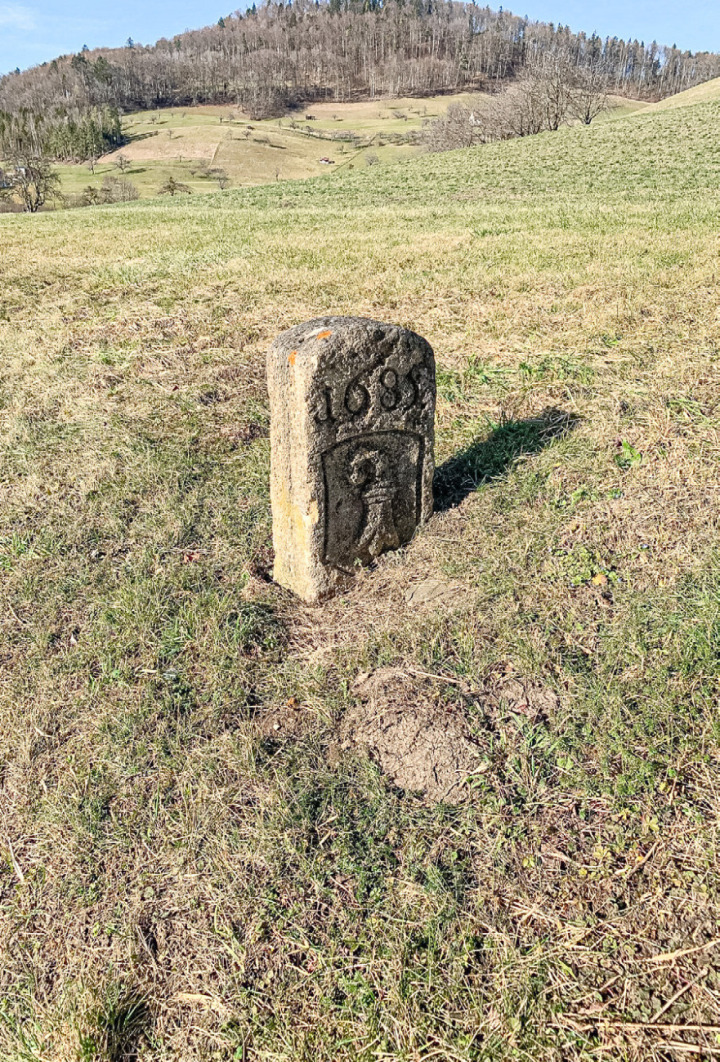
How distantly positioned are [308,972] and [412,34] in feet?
556

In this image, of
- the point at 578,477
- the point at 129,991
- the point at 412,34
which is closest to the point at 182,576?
the point at 129,991

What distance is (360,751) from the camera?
3.25 meters

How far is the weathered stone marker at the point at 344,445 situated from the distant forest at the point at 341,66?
425 feet

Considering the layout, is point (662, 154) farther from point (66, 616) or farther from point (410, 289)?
point (66, 616)

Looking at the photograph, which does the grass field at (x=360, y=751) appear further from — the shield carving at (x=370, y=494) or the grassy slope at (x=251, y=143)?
the grassy slope at (x=251, y=143)

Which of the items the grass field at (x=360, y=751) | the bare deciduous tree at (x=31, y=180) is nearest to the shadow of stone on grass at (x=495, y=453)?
the grass field at (x=360, y=751)

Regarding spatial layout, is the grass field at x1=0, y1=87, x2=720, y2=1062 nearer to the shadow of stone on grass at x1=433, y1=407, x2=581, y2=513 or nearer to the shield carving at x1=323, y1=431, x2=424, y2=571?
the shadow of stone on grass at x1=433, y1=407, x2=581, y2=513

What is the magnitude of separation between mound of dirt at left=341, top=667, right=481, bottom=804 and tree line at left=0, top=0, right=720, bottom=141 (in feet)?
423

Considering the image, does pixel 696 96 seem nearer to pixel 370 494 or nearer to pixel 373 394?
pixel 373 394

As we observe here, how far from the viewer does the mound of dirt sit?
3072 millimetres

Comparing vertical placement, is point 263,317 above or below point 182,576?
above

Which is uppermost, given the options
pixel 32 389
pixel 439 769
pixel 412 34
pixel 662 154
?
pixel 412 34

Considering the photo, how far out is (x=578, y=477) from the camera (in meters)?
4.79

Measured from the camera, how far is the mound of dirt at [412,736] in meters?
3.07
